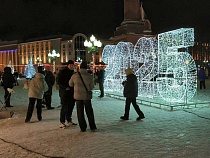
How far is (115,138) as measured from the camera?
6.70 meters

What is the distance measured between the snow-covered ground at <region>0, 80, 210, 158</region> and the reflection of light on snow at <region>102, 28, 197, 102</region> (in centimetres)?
212

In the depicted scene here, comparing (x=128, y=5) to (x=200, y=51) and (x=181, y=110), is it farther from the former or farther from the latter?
(x=200, y=51)

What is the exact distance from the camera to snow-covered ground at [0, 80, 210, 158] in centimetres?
562

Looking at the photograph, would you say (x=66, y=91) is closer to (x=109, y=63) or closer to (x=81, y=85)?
(x=81, y=85)

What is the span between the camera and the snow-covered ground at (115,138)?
5.62m

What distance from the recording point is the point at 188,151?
5.56 m

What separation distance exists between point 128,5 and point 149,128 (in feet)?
57.6

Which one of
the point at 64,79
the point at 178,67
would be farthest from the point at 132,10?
the point at 64,79

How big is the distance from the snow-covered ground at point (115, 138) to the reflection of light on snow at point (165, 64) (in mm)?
2117

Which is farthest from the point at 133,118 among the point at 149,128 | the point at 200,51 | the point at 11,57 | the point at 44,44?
the point at 11,57

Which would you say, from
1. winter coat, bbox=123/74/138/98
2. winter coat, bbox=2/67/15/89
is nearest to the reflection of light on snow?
winter coat, bbox=123/74/138/98

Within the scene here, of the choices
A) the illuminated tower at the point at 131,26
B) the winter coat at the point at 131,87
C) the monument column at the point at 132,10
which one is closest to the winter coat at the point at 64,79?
the winter coat at the point at 131,87

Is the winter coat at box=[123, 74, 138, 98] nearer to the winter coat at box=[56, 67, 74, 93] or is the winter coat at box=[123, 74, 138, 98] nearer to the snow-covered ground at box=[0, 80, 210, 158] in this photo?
the snow-covered ground at box=[0, 80, 210, 158]

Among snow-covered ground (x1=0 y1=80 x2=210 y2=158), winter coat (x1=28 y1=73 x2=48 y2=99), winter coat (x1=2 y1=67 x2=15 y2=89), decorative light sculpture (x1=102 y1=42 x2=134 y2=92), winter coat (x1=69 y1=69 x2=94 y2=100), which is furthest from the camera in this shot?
decorative light sculpture (x1=102 y1=42 x2=134 y2=92)
